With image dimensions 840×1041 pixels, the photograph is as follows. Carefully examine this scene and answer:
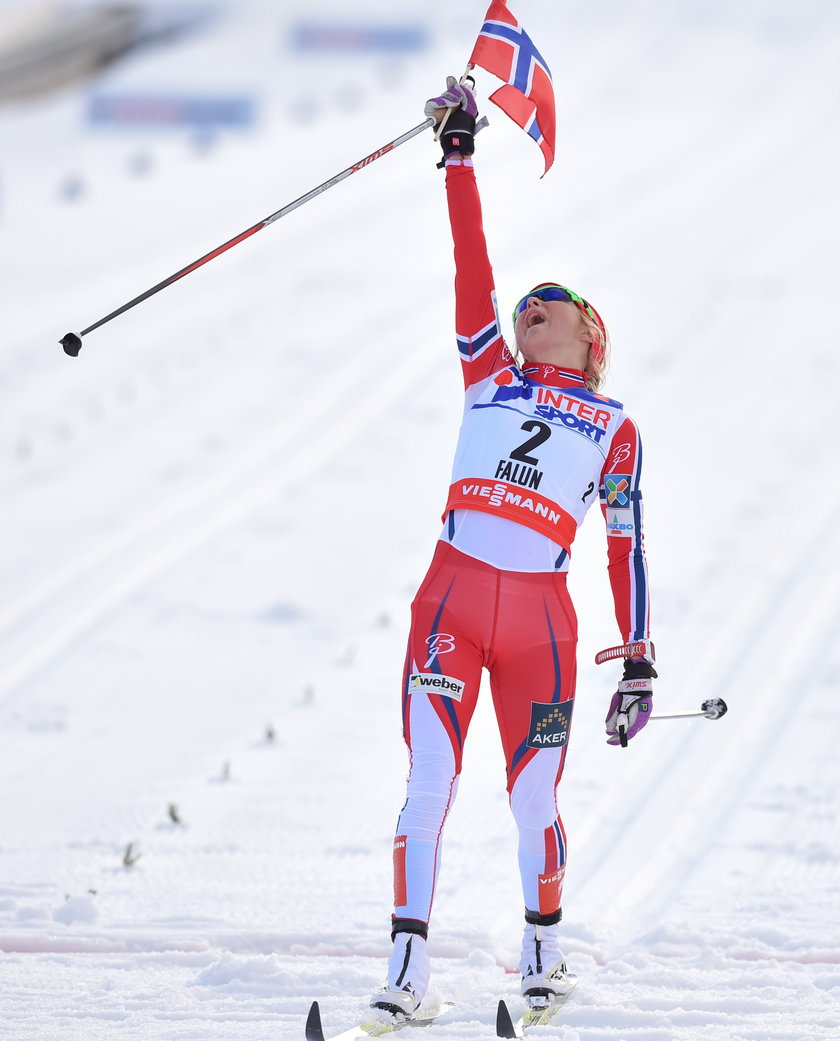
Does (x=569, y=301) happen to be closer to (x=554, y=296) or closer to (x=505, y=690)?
(x=554, y=296)

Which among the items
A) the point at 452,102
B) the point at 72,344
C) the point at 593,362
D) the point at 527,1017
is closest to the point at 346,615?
the point at 72,344

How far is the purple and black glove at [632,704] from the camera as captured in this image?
12.2 feet

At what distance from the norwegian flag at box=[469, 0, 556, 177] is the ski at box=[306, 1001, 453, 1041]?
2.54m

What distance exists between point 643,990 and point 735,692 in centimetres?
283

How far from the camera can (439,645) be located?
3605 millimetres

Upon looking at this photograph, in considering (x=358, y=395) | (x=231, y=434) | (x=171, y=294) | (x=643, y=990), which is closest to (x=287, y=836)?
(x=643, y=990)

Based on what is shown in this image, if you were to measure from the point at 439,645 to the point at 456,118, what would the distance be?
5.01ft

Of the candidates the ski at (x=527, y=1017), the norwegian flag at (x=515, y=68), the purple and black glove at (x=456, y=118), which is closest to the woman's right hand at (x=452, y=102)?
the purple and black glove at (x=456, y=118)

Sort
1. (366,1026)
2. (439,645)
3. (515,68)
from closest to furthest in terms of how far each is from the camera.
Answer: (366,1026) → (439,645) → (515,68)

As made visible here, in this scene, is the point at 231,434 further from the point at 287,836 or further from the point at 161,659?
the point at 287,836


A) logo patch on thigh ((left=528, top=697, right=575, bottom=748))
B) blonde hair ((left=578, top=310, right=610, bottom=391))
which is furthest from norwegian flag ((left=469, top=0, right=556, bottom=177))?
logo patch on thigh ((left=528, top=697, right=575, bottom=748))

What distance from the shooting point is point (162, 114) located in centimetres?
2769

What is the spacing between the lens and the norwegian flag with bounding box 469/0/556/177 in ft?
14.0

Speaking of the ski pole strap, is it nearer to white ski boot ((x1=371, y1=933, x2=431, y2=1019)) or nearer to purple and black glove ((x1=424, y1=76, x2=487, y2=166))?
white ski boot ((x1=371, y1=933, x2=431, y2=1019))
